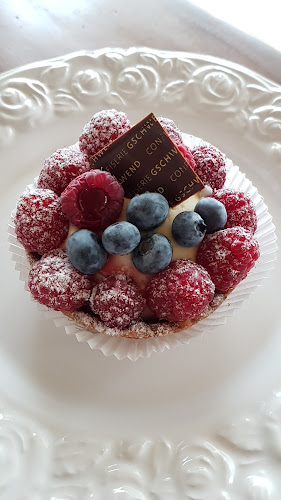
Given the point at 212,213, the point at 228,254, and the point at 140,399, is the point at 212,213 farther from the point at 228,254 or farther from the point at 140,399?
the point at 140,399

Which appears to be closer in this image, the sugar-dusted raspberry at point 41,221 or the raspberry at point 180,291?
the raspberry at point 180,291

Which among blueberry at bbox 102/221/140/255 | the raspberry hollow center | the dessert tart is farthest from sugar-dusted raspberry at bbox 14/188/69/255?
blueberry at bbox 102/221/140/255

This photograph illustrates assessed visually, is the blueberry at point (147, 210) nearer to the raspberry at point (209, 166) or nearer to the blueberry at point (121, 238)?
the blueberry at point (121, 238)

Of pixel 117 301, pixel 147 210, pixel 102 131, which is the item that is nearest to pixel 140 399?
pixel 117 301

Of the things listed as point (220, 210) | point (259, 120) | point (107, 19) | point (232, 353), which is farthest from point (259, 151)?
point (107, 19)

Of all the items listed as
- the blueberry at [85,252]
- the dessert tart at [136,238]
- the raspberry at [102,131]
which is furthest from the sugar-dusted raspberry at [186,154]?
the blueberry at [85,252]

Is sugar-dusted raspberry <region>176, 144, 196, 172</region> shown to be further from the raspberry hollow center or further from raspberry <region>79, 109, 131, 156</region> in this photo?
the raspberry hollow center

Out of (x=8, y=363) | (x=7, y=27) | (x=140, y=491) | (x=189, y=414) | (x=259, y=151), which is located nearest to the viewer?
(x=140, y=491)

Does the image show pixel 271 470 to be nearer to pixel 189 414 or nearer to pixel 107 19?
pixel 189 414
